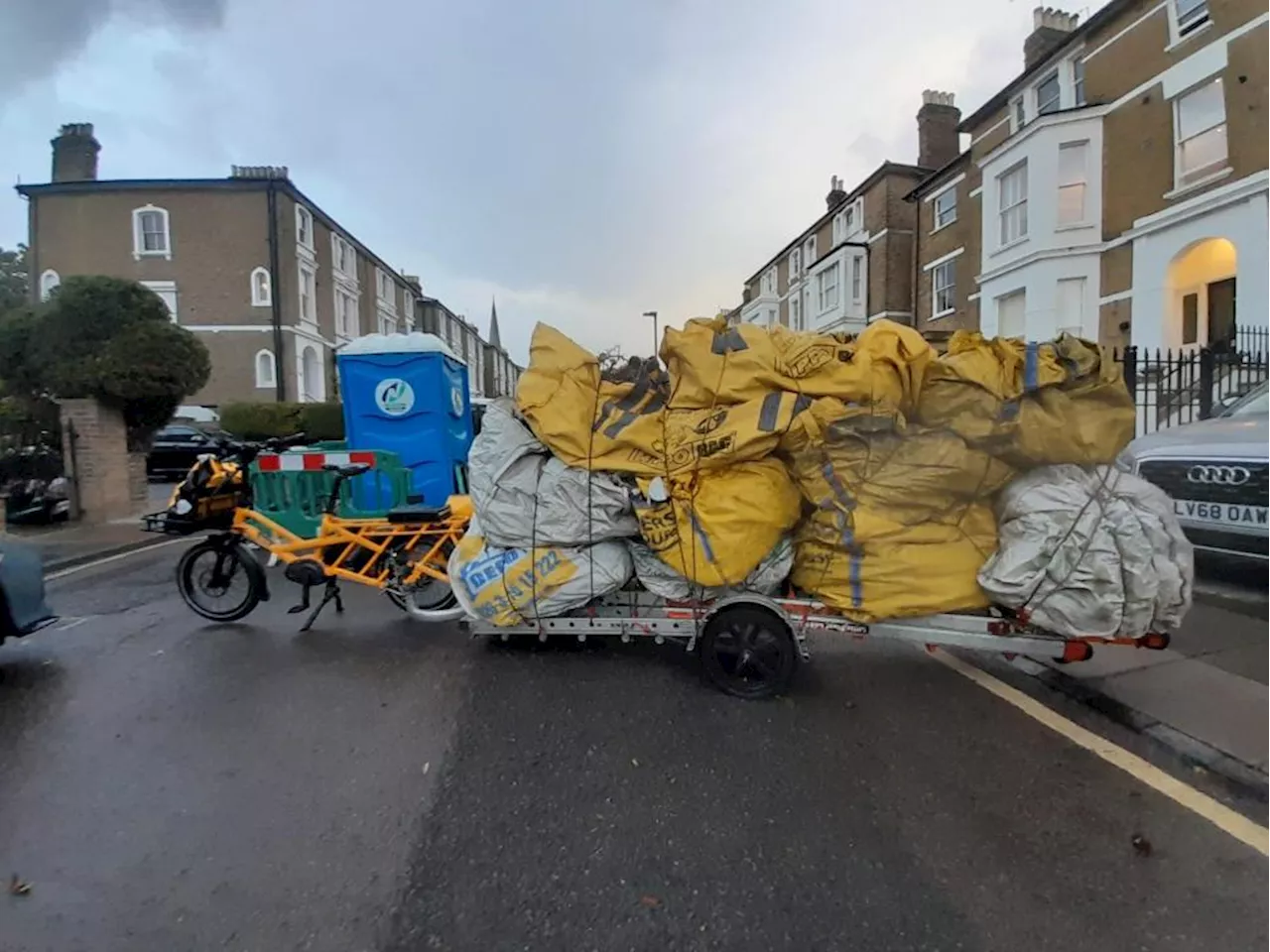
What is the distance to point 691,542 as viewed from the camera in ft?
12.4

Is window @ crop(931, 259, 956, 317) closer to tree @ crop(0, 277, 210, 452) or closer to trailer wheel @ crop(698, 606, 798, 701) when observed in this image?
tree @ crop(0, 277, 210, 452)

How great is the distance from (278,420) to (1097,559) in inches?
875

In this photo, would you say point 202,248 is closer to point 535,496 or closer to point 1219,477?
point 535,496

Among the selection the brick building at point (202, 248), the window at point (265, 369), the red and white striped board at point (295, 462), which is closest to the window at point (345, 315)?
the brick building at point (202, 248)

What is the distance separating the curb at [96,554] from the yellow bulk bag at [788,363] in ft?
24.0

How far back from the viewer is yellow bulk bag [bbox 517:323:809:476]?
12.0 ft

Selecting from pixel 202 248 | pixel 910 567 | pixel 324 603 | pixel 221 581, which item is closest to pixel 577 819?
pixel 910 567

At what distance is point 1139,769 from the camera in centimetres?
320

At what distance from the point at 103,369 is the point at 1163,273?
19478mm

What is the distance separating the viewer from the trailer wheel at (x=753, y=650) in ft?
12.7

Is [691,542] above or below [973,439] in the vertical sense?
below

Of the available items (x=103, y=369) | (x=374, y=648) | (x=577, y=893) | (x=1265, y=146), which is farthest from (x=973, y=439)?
(x=1265, y=146)

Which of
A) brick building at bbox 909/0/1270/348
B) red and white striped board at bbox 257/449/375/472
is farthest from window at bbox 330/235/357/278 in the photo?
red and white striped board at bbox 257/449/375/472

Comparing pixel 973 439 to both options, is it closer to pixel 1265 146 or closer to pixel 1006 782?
pixel 1006 782
